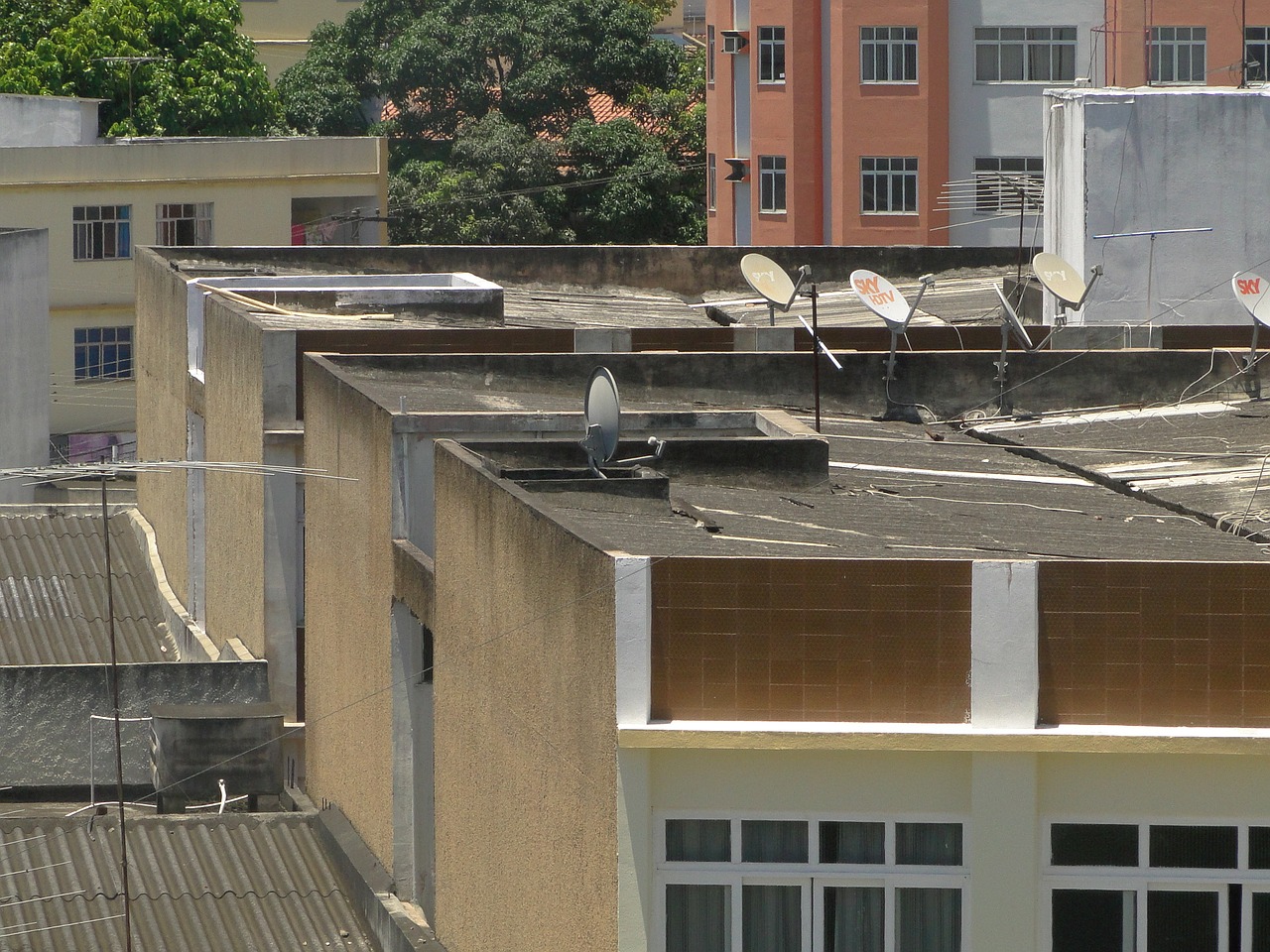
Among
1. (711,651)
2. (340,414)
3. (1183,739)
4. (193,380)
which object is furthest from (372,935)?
(193,380)

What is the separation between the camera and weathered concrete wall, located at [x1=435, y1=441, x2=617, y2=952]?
13.9 meters

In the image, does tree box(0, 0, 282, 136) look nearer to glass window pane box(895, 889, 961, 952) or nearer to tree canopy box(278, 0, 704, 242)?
tree canopy box(278, 0, 704, 242)

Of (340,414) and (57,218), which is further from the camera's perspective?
(57,218)

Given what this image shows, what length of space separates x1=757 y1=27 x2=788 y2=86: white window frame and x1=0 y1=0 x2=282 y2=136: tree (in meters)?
16.1

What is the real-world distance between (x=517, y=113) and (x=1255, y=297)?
51.8 metres

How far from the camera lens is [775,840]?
1366 cm

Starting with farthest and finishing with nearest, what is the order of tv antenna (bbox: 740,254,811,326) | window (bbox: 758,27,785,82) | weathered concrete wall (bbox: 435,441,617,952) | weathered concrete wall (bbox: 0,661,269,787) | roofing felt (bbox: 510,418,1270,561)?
window (bbox: 758,27,785,82) → tv antenna (bbox: 740,254,811,326) → weathered concrete wall (bbox: 0,661,269,787) → roofing felt (bbox: 510,418,1270,561) → weathered concrete wall (bbox: 435,441,617,952)

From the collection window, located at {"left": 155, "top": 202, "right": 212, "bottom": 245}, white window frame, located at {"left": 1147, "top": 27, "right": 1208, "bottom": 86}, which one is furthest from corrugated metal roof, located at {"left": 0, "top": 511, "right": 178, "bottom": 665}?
white window frame, located at {"left": 1147, "top": 27, "right": 1208, "bottom": 86}

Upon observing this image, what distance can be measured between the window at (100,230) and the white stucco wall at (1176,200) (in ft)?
102

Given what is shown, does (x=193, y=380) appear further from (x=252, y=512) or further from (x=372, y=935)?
(x=372, y=935)

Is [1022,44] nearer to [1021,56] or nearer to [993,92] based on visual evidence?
[1021,56]

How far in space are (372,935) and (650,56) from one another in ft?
192

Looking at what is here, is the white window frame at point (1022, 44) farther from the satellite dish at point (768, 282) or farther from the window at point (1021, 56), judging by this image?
the satellite dish at point (768, 282)

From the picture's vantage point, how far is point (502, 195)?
230 ft
